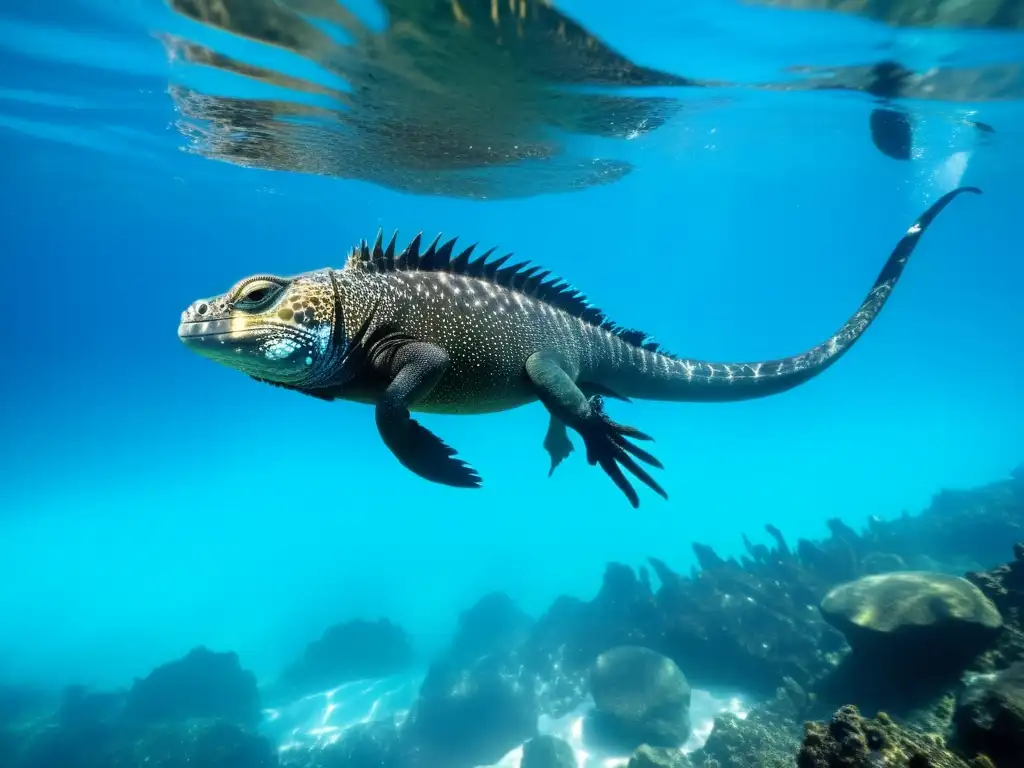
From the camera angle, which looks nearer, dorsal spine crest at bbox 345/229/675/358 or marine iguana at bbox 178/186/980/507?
marine iguana at bbox 178/186/980/507

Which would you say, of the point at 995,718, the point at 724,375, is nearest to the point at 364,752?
the point at 724,375

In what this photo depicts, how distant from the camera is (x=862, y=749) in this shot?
9.50 feet

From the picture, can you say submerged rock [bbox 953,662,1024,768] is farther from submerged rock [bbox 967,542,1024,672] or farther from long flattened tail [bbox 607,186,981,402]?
long flattened tail [bbox 607,186,981,402]

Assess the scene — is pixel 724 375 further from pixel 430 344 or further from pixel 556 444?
pixel 430 344

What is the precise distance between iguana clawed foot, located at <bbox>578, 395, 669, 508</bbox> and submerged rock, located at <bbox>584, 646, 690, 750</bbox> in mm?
8693

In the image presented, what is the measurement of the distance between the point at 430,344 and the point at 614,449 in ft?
5.07

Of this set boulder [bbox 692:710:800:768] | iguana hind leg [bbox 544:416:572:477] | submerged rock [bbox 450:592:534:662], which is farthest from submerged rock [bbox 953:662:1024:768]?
submerged rock [bbox 450:592:534:662]

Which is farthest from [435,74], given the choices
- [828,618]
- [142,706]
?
[142,706]

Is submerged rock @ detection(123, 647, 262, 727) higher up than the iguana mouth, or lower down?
lower down

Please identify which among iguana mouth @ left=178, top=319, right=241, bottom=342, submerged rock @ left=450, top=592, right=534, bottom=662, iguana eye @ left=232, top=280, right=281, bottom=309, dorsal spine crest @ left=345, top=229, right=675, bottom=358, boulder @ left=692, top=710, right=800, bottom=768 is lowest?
submerged rock @ left=450, top=592, right=534, bottom=662

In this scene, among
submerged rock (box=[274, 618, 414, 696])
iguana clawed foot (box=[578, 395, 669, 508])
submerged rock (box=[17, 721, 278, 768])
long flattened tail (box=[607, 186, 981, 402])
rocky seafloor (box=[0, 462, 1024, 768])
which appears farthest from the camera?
submerged rock (box=[274, 618, 414, 696])

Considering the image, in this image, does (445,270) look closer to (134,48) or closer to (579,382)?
(579,382)

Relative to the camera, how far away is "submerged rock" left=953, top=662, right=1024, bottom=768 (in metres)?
3.46

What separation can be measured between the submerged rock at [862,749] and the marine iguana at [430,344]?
5.21 ft
